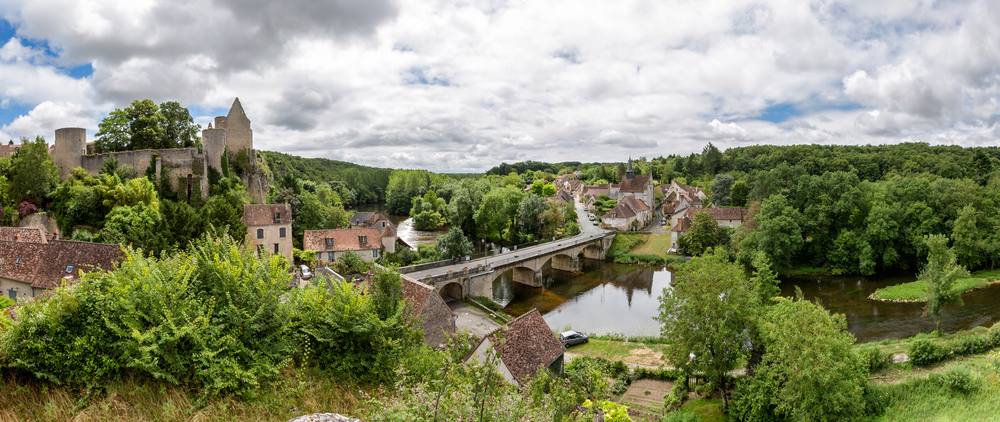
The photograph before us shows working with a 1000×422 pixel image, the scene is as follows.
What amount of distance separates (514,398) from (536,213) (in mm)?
51457

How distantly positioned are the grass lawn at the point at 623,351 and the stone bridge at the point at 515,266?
11.2 metres

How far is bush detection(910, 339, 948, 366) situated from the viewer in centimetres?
1980

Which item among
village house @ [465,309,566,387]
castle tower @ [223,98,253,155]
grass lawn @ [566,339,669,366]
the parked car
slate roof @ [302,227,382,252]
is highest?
castle tower @ [223,98,253,155]

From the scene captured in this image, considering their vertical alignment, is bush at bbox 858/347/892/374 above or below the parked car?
above

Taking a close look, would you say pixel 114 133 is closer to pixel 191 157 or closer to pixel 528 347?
pixel 191 157

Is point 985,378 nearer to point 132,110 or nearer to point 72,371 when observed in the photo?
point 72,371

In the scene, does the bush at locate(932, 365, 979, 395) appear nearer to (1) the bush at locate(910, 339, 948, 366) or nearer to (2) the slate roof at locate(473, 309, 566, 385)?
(1) the bush at locate(910, 339, 948, 366)

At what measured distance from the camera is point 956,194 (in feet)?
139

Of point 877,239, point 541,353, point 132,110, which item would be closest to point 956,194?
point 877,239

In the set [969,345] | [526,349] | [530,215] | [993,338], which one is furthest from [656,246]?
[526,349]

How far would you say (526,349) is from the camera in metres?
18.1

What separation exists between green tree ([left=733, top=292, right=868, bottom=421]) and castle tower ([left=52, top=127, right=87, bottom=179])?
43802mm

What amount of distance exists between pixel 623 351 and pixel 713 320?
29.0 feet

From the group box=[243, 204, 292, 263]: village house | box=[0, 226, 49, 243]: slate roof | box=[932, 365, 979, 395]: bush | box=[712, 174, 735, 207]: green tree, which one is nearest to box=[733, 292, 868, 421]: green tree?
box=[932, 365, 979, 395]: bush
